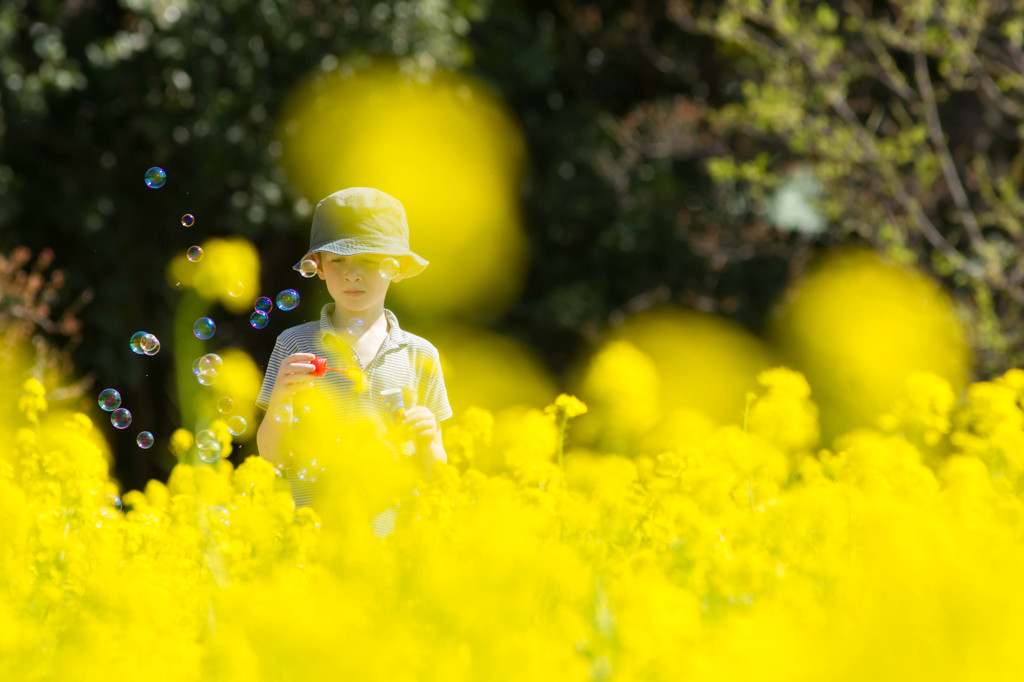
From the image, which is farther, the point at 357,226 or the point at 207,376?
the point at 207,376

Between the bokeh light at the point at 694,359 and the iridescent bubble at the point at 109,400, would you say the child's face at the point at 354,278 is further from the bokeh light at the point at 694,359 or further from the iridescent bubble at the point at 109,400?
the bokeh light at the point at 694,359

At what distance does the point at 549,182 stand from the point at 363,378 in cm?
571

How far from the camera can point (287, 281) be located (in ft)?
27.3

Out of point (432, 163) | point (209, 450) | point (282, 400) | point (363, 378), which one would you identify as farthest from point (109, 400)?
point (432, 163)

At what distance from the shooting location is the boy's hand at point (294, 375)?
2848 millimetres

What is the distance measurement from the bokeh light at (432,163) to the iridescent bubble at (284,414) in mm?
4795

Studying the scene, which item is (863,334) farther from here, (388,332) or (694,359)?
(388,332)

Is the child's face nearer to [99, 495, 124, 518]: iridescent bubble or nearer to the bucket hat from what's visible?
the bucket hat

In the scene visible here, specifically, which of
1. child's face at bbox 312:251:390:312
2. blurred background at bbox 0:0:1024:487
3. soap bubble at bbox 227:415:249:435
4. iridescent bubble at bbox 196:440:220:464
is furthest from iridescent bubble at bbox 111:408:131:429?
blurred background at bbox 0:0:1024:487

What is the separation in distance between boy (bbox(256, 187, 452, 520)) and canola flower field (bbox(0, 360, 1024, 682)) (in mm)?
139

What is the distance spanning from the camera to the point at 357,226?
2.94 metres

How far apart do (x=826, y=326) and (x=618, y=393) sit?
5.18 m

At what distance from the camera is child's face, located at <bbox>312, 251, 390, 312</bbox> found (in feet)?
9.72

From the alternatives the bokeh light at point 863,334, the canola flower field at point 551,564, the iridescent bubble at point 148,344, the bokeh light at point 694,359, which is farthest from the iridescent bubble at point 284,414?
the bokeh light at point 694,359
